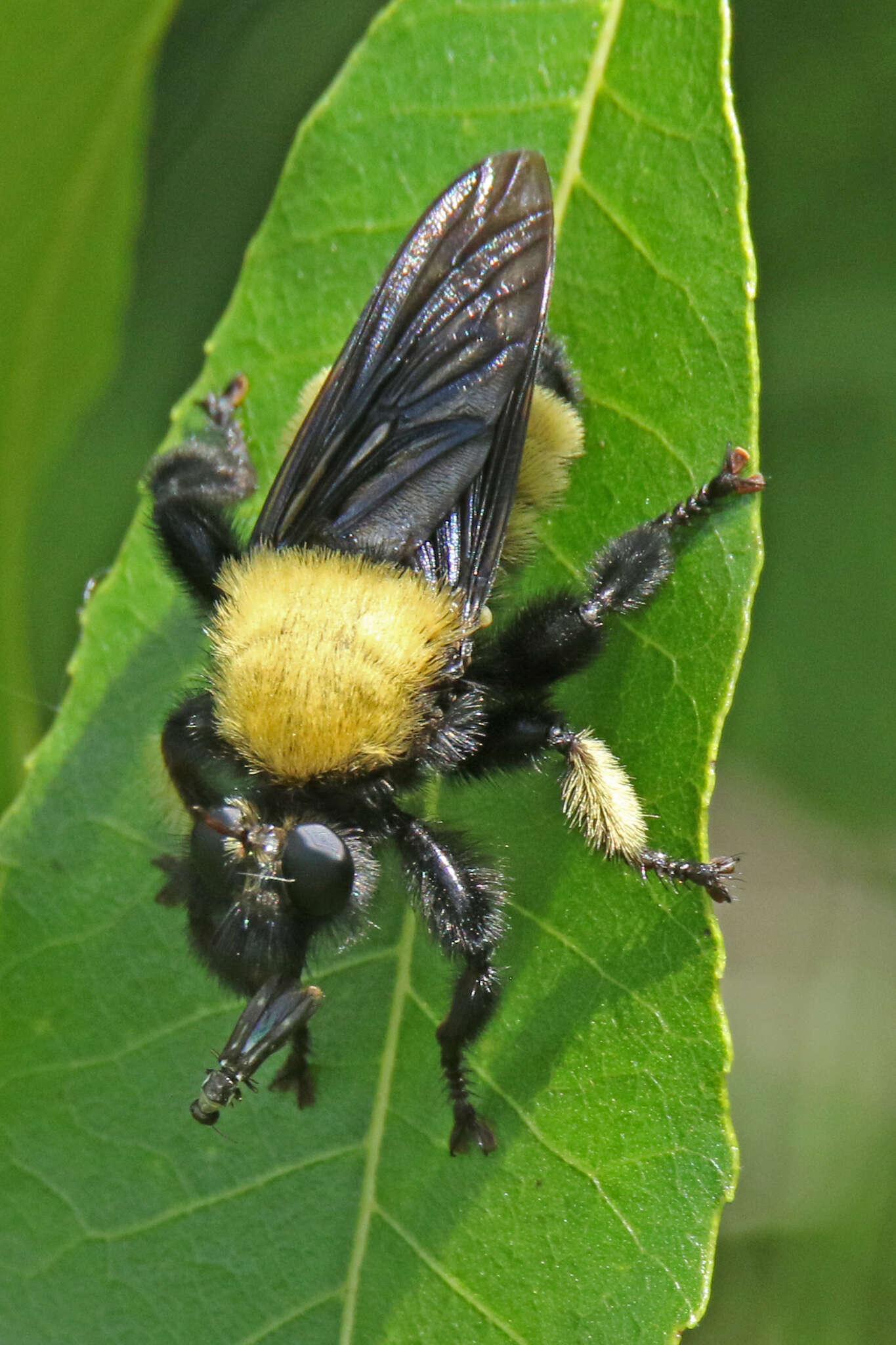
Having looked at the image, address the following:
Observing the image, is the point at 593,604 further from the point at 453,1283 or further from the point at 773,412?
the point at 773,412

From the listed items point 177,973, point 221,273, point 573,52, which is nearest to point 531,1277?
point 177,973

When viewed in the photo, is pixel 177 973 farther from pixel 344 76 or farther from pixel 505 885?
pixel 344 76

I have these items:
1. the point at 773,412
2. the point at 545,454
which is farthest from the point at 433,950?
the point at 773,412

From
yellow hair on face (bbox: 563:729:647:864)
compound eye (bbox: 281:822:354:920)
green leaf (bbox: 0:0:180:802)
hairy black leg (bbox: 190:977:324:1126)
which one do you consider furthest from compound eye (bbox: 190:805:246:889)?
green leaf (bbox: 0:0:180:802)

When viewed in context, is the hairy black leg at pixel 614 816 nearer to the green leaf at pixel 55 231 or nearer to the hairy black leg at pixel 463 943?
the hairy black leg at pixel 463 943

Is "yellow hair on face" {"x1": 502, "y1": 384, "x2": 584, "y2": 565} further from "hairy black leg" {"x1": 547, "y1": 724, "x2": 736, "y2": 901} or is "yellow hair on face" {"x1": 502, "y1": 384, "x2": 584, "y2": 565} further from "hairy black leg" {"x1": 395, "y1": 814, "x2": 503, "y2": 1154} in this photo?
"hairy black leg" {"x1": 395, "y1": 814, "x2": 503, "y2": 1154}

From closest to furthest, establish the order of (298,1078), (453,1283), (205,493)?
(453,1283) → (298,1078) → (205,493)
